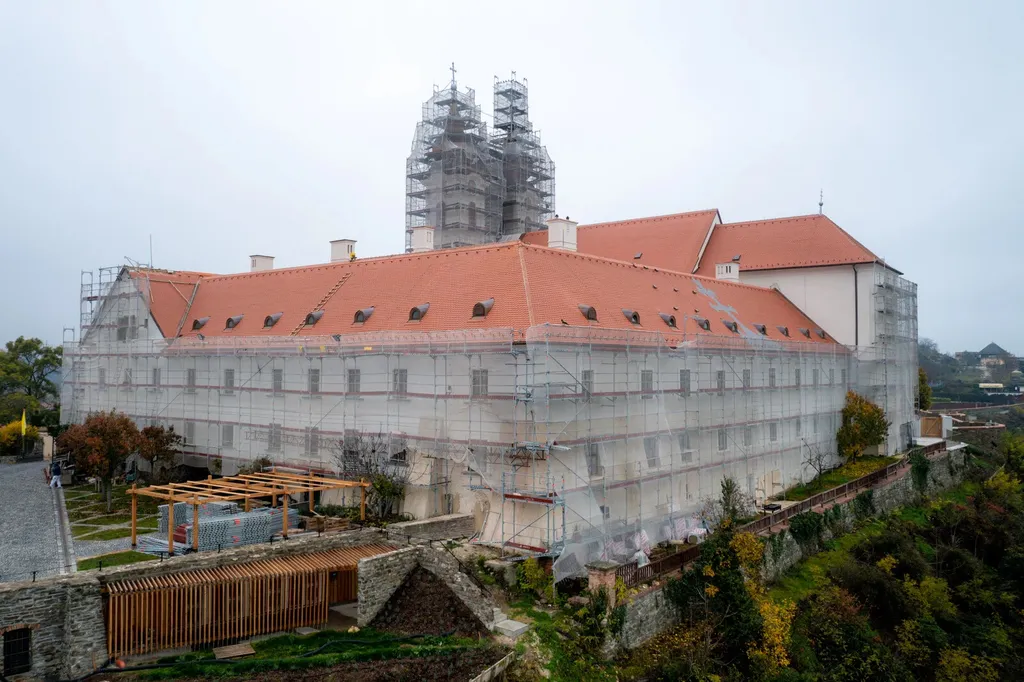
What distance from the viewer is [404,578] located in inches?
703

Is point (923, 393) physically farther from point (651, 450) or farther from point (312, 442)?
point (312, 442)

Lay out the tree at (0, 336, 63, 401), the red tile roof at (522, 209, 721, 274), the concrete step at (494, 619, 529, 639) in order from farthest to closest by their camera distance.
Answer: the tree at (0, 336, 63, 401)
the red tile roof at (522, 209, 721, 274)
the concrete step at (494, 619, 529, 639)

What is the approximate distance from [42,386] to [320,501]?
32514 millimetres

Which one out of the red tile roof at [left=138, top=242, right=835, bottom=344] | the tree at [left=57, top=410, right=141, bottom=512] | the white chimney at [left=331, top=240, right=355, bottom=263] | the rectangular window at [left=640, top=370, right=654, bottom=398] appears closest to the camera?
the red tile roof at [left=138, top=242, right=835, bottom=344]

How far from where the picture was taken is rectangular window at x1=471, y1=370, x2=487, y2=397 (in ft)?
70.1

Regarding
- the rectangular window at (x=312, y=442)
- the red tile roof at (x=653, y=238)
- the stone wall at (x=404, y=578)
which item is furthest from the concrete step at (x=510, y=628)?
the red tile roof at (x=653, y=238)

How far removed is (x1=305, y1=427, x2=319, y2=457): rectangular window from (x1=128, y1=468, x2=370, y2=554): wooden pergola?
2.80 m

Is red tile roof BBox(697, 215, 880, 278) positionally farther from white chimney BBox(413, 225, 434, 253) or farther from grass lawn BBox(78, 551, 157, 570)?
grass lawn BBox(78, 551, 157, 570)

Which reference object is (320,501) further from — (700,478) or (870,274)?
(870,274)

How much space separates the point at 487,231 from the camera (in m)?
43.3

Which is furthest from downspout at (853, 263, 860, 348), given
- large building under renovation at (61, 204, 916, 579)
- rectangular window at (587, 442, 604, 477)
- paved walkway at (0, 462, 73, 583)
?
paved walkway at (0, 462, 73, 583)

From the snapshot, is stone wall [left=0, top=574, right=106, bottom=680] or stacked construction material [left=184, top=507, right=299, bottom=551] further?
stacked construction material [left=184, top=507, right=299, bottom=551]

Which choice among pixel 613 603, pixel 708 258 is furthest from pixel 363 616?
pixel 708 258

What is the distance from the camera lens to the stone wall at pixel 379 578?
55.7ft
